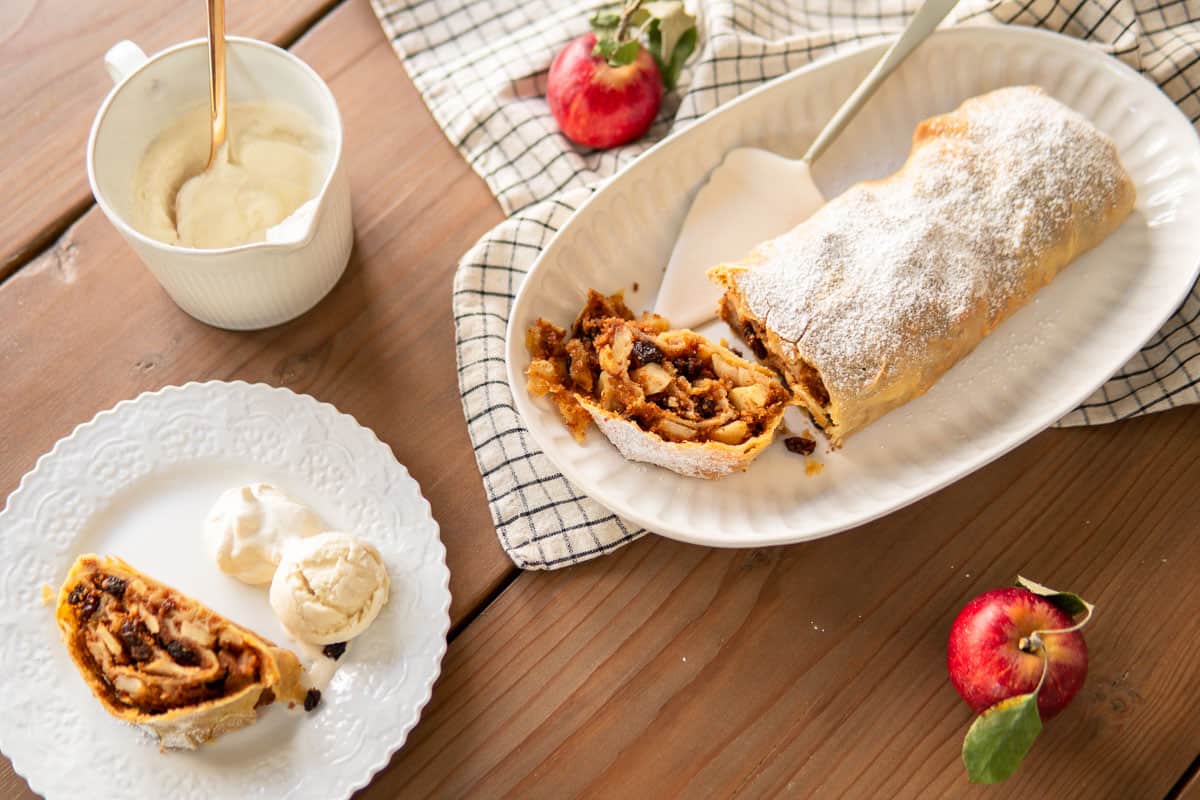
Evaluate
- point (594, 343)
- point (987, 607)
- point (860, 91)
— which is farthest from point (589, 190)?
point (987, 607)

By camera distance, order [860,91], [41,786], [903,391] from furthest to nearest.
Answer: [860,91] → [903,391] → [41,786]

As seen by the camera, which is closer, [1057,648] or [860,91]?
[1057,648]

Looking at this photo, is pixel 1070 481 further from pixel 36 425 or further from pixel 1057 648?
pixel 36 425

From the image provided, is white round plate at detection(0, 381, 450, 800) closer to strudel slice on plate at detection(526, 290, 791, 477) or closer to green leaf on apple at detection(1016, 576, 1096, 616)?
strudel slice on plate at detection(526, 290, 791, 477)

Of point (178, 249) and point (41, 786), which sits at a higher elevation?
point (178, 249)

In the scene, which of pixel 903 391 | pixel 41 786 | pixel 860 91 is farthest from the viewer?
pixel 860 91

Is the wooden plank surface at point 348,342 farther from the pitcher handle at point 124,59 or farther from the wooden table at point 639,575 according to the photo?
the pitcher handle at point 124,59

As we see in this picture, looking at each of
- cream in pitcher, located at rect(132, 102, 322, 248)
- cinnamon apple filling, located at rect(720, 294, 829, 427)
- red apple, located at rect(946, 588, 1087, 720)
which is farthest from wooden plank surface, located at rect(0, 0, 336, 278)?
red apple, located at rect(946, 588, 1087, 720)
